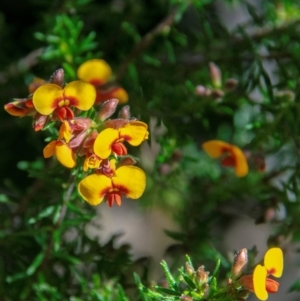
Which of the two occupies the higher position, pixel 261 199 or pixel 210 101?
pixel 210 101

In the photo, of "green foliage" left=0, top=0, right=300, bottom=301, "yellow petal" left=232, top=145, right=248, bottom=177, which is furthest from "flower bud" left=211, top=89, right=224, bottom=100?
"yellow petal" left=232, top=145, right=248, bottom=177

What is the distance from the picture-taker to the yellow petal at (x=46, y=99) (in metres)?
0.66

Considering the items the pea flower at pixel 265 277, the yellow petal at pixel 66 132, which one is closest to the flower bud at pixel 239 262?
the pea flower at pixel 265 277

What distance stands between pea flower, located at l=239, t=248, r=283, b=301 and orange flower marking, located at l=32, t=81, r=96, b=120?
0.90 ft

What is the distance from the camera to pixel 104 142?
2.10ft

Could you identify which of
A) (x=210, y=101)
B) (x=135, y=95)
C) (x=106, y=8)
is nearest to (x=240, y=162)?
(x=210, y=101)

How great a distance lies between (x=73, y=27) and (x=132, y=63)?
0.42 ft

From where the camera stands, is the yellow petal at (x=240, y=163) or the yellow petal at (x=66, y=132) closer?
the yellow petal at (x=66, y=132)

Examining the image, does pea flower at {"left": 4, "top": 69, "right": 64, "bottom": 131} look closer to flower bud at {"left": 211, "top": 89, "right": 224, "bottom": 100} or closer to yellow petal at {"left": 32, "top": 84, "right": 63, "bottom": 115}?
yellow petal at {"left": 32, "top": 84, "right": 63, "bottom": 115}

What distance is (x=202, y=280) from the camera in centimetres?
65

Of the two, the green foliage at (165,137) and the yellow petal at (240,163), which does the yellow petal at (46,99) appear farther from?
the yellow petal at (240,163)

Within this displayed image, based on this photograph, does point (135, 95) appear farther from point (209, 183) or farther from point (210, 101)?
point (209, 183)

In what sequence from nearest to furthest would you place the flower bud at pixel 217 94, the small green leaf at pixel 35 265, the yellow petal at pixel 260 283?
the yellow petal at pixel 260 283, the small green leaf at pixel 35 265, the flower bud at pixel 217 94

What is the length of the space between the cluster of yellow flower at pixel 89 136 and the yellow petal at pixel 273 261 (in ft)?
0.54
